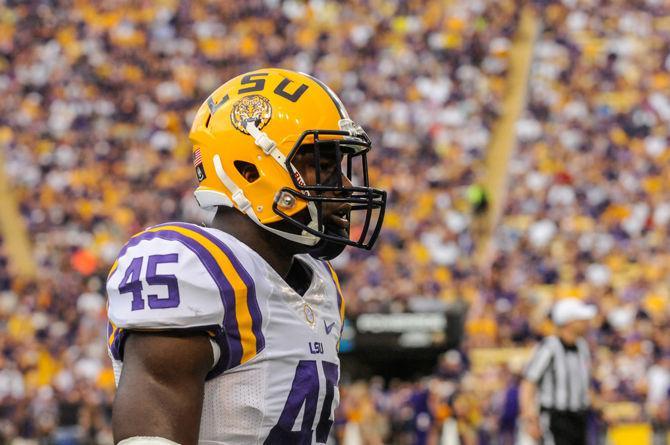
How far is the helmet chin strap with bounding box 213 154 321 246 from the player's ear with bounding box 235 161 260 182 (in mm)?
29

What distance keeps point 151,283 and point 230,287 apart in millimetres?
160

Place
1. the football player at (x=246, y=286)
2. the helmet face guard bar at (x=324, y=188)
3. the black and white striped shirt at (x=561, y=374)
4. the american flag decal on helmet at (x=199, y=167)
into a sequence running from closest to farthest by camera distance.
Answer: the football player at (x=246, y=286) → the helmet face guard bar at (x=324, y=188) → the american flag decal on helmet at (x=199, y=167) → the black and white striped shirt at (x=561, y=374)

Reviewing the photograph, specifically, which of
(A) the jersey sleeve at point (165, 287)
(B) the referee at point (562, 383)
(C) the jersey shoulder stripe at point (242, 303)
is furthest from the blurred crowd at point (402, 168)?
(A) the jersey sleeve at point (165, 287)

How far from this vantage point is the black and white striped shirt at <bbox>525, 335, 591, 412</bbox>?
7523 mm

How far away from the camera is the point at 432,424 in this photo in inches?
432

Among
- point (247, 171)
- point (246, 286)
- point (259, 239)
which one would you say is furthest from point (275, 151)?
point (246, 286)

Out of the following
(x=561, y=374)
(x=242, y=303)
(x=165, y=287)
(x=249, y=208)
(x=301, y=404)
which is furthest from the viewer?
(x=561, y=374)

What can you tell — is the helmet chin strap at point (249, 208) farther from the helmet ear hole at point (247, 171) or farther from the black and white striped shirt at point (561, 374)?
the black and white striped shirt at point (561, 374)

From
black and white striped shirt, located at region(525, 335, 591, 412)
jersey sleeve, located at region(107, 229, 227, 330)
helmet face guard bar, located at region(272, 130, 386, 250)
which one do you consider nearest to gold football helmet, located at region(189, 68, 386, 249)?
helmet face guard bar, located at region(272, 130, 386, 250)

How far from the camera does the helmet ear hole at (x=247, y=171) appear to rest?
2428mm

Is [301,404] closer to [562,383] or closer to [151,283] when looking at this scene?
[151,283]

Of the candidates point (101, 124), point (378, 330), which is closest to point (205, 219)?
point (378, 330)

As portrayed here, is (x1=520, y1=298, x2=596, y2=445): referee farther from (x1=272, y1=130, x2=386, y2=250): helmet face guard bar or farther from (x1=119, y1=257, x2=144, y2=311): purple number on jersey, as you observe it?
(x1=119, y1=257, x2=144, y2=311): purple number on jersey

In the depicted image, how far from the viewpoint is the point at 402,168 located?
1631 cm
